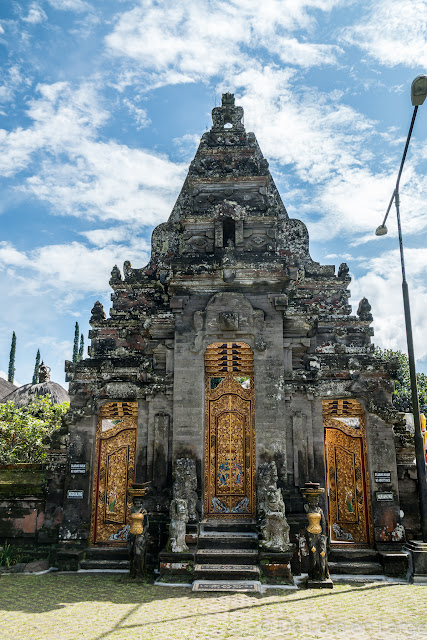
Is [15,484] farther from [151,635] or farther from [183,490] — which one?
[151,635]

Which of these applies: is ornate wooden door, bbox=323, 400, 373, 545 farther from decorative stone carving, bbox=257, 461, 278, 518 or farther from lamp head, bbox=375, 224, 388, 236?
lamp head, bbox=375, 224, 388, 236

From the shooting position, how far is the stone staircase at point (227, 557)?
29.9ft

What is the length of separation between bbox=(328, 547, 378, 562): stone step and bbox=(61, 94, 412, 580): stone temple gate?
0.27 meters

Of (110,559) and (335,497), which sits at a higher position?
(335,497)

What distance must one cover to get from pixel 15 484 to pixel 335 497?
7.96m

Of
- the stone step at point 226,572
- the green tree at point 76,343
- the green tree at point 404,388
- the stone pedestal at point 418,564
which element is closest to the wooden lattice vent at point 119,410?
the stone step at point 226,572

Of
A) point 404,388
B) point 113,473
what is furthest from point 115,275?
point 404,388

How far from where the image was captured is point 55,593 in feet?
29.9

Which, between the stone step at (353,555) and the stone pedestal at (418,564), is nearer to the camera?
the stone pedestal at (418,564)

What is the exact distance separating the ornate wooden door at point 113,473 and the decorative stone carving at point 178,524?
90.7 inches

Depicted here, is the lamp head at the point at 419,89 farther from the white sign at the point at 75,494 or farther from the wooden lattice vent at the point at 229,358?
the white sign at the point at 75,494

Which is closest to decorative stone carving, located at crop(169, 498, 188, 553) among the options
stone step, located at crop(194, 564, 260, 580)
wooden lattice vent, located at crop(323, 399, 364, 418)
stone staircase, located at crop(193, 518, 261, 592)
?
stone staircase, located at crop(193, 518, 261, 592)

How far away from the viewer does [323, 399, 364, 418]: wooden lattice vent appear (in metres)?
12.3

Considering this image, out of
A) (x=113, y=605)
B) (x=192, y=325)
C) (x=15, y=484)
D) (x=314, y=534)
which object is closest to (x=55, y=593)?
(x=113, y=605)
